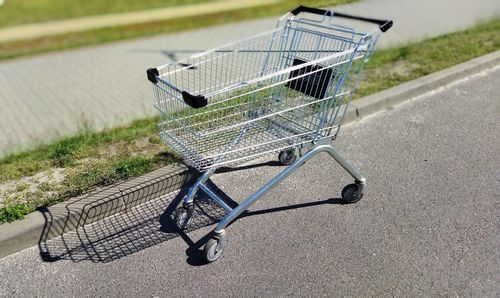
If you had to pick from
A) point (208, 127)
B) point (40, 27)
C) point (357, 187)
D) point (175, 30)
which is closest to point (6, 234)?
point (208, 127)

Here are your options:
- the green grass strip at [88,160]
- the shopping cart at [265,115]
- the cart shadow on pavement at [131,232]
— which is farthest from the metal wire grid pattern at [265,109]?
the green grass strip at [88,160]

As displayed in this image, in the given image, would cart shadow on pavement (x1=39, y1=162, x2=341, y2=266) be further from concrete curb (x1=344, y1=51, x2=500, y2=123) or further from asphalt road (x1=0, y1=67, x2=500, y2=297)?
concrete curb (x1=344, y1=51, x2=500, y2=123)

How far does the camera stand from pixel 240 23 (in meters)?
11.6

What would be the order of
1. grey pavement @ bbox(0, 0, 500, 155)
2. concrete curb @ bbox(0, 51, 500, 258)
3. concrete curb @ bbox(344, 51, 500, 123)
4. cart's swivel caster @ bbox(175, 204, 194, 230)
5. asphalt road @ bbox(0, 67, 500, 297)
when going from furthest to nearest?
grey pavement @ bbox(0, 0, 500, 155) < concrete curb @ bbox(344, 51, 500, 123) < cart's swivel caster @ bbox(175, 204, 194, 230) < concrete curb @ bbox(0, 51, 500, 258) < asphalt road @ bbox(0, 67, 500, 297)

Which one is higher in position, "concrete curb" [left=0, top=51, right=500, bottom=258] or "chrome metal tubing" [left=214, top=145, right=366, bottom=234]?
"chrome metal tubing" [left=214, top=145, right=366, bottom=234]

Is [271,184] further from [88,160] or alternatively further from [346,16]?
[88,160]

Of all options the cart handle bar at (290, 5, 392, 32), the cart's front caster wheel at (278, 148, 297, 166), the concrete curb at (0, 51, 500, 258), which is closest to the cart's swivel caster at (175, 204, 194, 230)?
the concrete curb at (0, 51, 500, 258)

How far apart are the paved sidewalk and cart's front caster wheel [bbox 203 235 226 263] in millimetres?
9928

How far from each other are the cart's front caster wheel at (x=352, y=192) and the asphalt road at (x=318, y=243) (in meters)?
0.07

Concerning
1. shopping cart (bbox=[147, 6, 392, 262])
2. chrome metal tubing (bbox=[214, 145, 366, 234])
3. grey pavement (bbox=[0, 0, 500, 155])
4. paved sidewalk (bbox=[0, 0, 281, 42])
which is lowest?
paved sidewalk (bbox=[0, 0, 281, 42])

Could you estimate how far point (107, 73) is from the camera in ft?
26.1

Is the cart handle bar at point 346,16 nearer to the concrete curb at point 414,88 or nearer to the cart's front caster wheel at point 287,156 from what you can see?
the cart's front caster wheel at point 287,156

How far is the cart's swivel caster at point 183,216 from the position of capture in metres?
3.50

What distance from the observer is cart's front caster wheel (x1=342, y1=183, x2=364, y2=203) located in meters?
3.68
